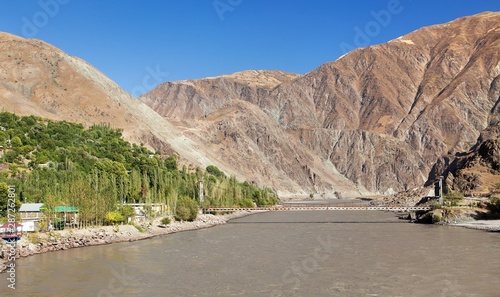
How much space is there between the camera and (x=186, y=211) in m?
88.7

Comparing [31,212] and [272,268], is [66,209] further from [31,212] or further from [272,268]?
[272,268]

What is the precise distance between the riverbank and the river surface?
1705mm

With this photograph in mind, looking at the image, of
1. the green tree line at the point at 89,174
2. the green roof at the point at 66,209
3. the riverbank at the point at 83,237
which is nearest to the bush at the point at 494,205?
the riverbank at the point at 83,237

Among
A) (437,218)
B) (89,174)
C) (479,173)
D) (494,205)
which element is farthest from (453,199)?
(89,174)

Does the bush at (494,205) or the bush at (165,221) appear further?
the bush at (494,205)

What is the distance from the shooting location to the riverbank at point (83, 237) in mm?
Result: 49312

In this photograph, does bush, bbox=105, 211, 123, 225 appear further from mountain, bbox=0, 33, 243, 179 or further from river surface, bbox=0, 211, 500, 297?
mountain, bbox=0, 33, 243, 179

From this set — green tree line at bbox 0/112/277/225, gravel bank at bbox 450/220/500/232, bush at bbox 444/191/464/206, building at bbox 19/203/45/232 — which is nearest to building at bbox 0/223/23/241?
building at bbox 19/203/45/232

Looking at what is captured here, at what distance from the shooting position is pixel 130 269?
4250cm

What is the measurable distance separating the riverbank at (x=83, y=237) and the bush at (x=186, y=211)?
5070 mm

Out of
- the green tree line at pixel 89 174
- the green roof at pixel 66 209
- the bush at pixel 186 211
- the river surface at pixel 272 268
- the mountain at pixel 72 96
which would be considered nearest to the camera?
the river surface at pixel 272 268

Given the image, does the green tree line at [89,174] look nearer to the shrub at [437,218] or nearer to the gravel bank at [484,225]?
A: the shrub at [437,218]

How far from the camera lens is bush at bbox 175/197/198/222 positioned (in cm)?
8819

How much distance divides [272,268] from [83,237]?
82.8 feet
